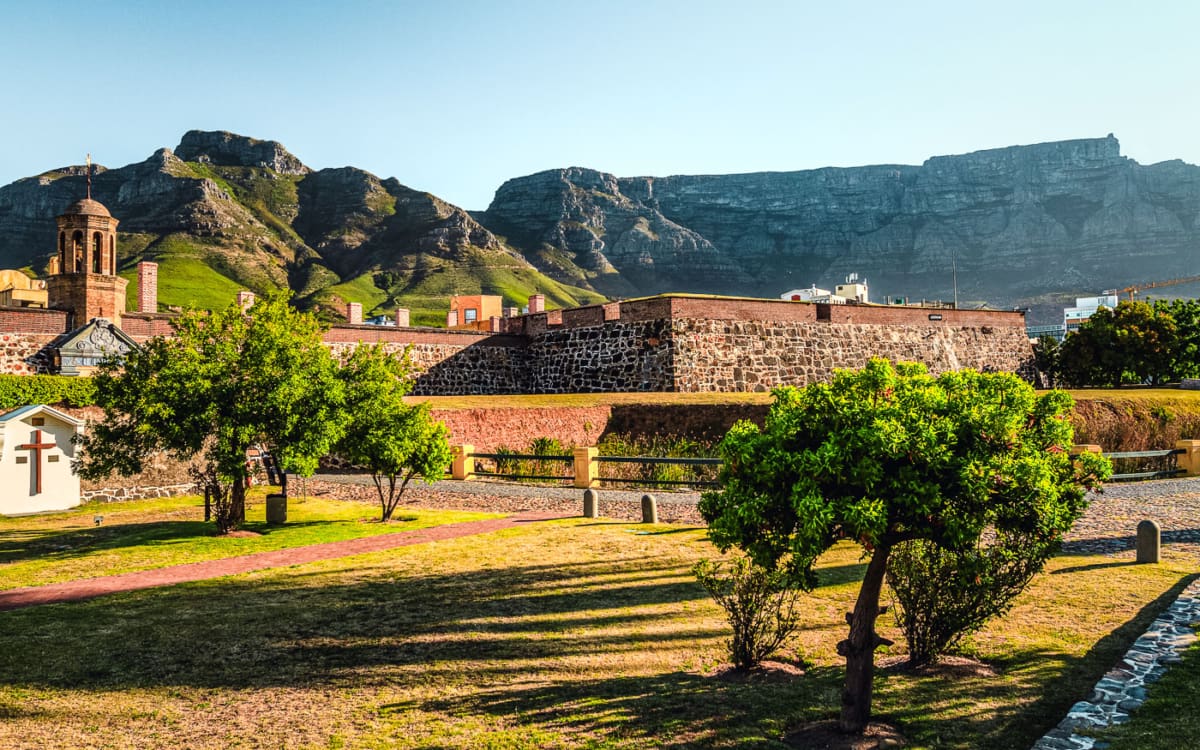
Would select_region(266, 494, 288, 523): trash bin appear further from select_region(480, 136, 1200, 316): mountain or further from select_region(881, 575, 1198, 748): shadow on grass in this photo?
select_region(480, 136, 1200, 316): mountain

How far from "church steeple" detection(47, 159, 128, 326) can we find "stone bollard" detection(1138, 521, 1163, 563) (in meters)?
31.0

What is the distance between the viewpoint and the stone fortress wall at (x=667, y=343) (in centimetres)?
3169

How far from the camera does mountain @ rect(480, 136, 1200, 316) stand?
16850 centimetres

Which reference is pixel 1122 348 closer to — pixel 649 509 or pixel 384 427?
pixel 649 509

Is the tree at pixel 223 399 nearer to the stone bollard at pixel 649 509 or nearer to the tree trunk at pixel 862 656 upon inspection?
the stone bollard at pixel 649 509

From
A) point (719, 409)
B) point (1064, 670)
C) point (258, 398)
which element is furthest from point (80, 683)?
point (719, 409)

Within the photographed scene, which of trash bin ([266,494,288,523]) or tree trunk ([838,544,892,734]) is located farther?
trash bin ([266,494,288,523])

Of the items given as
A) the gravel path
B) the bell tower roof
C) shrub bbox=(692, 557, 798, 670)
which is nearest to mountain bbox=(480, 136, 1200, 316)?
the bell tower roof

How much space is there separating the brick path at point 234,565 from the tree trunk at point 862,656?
350 inches

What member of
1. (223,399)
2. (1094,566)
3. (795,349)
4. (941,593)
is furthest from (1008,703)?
(795,349)

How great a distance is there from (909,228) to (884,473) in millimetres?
196455

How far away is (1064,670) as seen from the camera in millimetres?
7035

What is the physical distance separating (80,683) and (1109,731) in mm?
8453

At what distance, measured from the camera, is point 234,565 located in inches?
470
